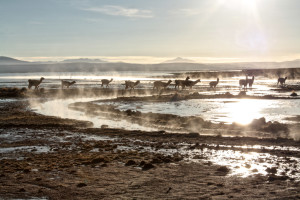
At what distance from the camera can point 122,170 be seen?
9148 mm

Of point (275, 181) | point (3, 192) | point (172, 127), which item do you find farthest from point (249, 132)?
point (3, 192)

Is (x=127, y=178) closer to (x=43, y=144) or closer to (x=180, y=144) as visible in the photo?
(x=180, y=144)

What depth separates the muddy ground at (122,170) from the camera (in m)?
7.48

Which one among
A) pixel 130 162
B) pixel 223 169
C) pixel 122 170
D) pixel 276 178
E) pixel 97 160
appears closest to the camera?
pixel 276 178

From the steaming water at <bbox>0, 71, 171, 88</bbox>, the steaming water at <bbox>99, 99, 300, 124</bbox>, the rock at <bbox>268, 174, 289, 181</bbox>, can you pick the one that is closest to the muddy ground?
the rock at <bbox>268, 174, 289, 181</bbox>

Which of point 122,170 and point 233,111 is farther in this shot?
point 233,111

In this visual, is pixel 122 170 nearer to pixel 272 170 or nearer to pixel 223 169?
pixel 223 169

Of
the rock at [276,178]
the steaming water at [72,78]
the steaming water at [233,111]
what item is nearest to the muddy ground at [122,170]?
the rock at [276,178]

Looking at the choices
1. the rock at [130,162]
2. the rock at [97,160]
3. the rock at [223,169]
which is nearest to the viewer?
the rock at [223,169]

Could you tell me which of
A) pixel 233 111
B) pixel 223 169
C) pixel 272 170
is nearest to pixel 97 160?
pixel 223 169

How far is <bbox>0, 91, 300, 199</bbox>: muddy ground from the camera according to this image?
295 inches

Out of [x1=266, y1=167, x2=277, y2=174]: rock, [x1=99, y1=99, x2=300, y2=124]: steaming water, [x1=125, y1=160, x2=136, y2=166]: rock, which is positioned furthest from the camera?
[x1=99, y1=99, x2=300, y2=124]: steaming water

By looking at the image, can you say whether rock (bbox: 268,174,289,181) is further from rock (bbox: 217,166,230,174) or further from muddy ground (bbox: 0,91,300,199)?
rock (bbox: 217,166,230,174)

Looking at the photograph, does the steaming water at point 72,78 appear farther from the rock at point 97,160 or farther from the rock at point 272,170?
the rock at point 272,170
